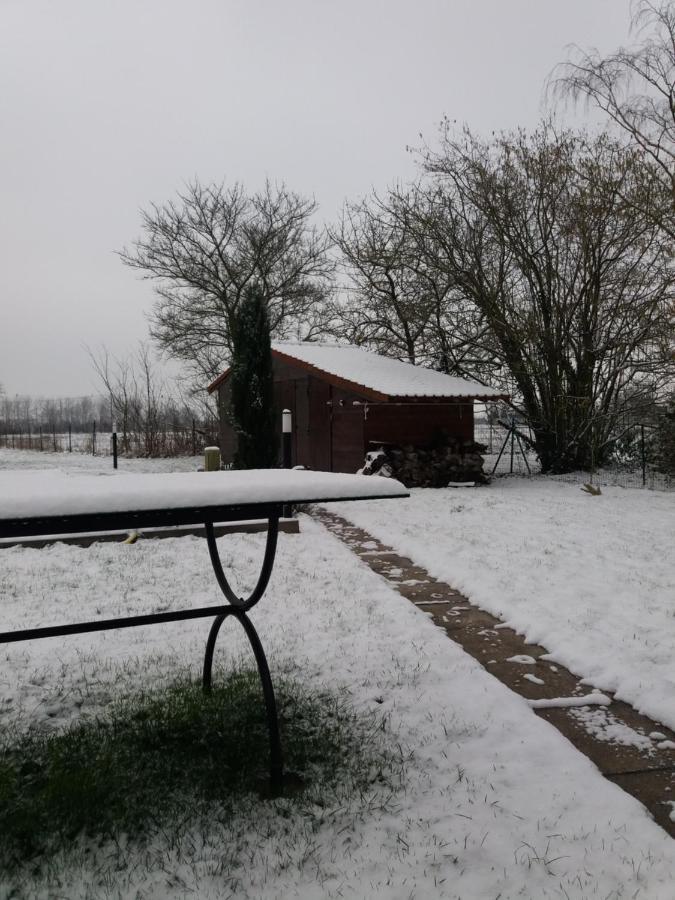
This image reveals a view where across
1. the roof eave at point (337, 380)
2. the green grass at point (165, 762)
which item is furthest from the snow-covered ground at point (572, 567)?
the roof eave at point (337, 380)

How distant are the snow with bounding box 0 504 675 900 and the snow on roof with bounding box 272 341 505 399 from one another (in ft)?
26.2

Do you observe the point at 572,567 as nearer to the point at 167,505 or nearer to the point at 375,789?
the point at 375,789

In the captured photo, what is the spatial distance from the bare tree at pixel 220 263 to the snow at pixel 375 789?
1830 centimetres

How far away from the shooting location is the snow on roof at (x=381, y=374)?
40.5ft

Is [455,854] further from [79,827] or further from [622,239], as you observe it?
[622,239]

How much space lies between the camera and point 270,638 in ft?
12.0

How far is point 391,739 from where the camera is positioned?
100 inches

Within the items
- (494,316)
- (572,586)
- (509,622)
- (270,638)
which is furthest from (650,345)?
(270,638)

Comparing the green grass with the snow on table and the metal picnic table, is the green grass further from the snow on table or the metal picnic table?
the snow on table

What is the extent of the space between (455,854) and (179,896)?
78 cm

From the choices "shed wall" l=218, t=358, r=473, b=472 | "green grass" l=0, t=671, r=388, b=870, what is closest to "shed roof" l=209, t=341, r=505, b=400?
"shed wall" l=218, t=358, r=473, b=472

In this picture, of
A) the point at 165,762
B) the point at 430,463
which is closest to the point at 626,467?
the point at 430,463

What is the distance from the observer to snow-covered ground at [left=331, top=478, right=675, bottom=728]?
3.36m

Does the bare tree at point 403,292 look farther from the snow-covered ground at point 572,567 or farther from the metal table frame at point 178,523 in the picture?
the metal table frame at point 178,523
